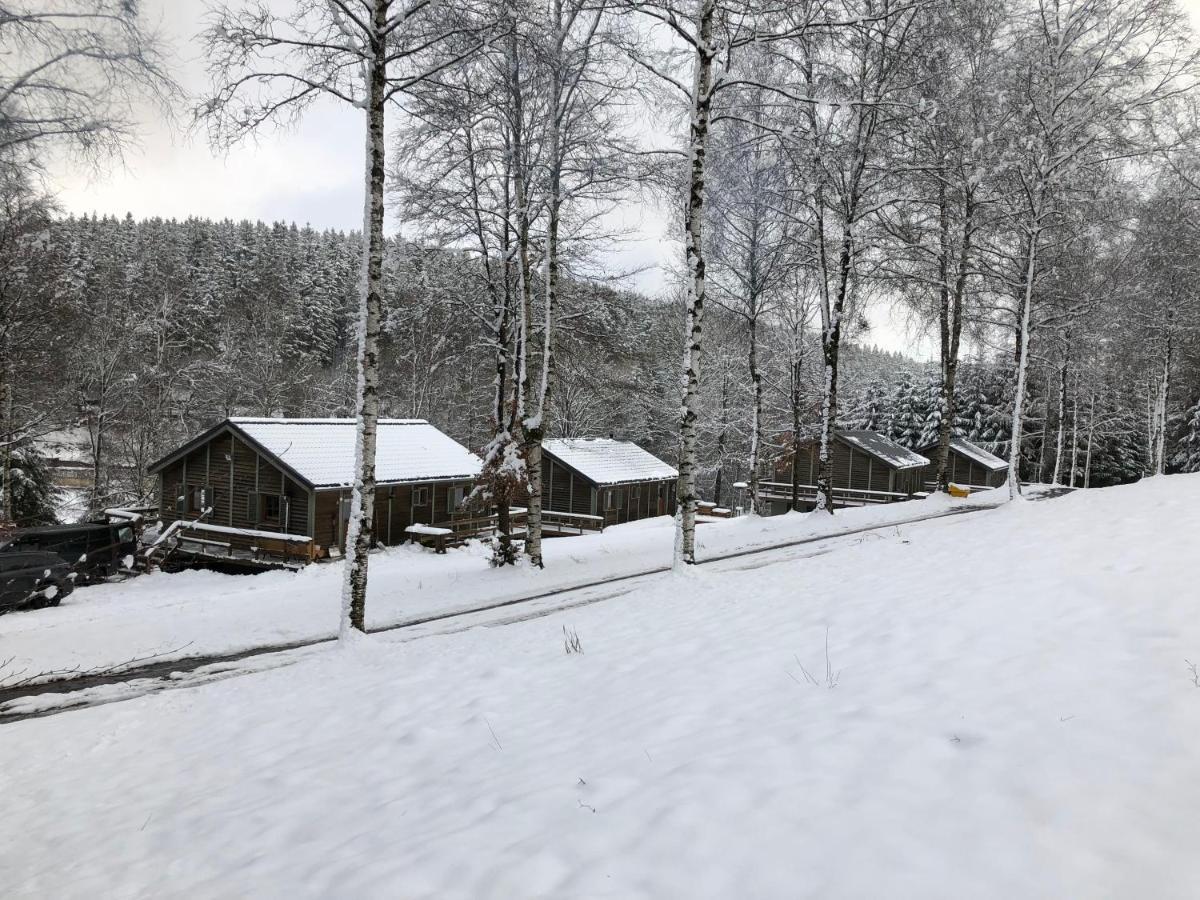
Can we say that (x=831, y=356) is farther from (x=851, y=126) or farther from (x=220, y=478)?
(x=220, y=478)

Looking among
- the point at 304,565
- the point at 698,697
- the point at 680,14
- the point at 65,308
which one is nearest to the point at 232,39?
the point at 680,14

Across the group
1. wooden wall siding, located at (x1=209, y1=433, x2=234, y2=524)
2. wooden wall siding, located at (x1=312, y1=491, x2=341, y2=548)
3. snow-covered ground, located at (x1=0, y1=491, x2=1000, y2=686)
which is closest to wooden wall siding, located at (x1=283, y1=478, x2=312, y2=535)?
wooden wall siding, located at (x1=312, y1=491, x2=341, y2=548)

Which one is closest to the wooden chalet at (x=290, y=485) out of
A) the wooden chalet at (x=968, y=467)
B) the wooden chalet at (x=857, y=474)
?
the wooden chalet at (x=857, y=474)

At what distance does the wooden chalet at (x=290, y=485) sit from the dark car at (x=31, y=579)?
5.28 m

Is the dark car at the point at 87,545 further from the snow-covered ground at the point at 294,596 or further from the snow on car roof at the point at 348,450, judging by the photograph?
the snow on car roof at the point at 348,450

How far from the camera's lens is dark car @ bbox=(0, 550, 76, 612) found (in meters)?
16.9

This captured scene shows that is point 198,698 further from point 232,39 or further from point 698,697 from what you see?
point 232,39

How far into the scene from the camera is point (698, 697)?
5328mm

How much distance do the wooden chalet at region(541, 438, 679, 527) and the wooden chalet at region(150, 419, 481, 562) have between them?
268 inches

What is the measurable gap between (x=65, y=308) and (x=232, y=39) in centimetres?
1556

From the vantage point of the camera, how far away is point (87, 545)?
20.5m

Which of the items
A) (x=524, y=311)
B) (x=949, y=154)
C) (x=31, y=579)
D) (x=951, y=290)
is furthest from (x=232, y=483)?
(x=949, y=154)

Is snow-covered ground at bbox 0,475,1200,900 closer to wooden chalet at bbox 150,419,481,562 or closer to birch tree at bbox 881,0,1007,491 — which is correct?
birch tree at bbox 881,0,1007,491

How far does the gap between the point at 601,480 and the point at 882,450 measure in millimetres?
17476
